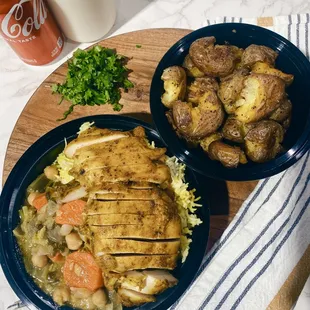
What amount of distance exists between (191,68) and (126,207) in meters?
0.64

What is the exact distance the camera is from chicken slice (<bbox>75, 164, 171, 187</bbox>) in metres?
1.61

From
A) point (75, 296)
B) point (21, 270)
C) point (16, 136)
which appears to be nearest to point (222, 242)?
point (75, 296)

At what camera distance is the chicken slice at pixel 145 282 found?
157 cm

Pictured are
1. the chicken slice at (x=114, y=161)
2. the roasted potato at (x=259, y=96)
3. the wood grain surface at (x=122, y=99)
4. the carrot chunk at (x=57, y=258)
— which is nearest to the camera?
the roasted potato at (x=259, y=96)

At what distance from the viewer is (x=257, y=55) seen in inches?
63.5

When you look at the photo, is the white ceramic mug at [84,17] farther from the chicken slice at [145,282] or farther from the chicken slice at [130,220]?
the chicken slice at [145,282]

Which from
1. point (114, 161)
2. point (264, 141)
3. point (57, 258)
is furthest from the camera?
point (57, 258)

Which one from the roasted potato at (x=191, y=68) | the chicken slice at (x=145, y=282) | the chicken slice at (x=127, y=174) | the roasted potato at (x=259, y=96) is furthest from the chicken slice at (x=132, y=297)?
the roasted potato at (x=191, y=68)

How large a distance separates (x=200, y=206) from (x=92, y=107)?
72 centimetres

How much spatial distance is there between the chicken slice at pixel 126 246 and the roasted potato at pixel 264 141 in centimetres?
48

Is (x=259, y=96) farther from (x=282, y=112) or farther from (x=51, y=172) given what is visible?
(x=51, y=172)

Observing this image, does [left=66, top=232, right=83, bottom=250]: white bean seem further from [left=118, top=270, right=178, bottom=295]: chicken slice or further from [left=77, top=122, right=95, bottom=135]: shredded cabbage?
[left=77, top=122, right=95, bottom=135]: shredded cabbage

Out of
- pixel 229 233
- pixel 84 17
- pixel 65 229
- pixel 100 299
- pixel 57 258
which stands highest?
pixel 84 17

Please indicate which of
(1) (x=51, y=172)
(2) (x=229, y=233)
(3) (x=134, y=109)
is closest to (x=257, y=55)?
(3) (x=134, y=109)
